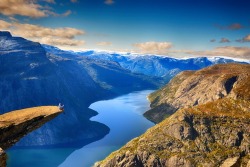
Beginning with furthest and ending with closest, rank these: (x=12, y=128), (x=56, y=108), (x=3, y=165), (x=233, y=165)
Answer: (x=56, y=108)
(x=12, y=128)
(x=3, y=165)
(x=233, y=165)

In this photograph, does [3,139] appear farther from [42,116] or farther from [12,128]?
[42,116]

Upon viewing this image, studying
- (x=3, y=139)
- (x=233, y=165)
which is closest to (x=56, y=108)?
(x=3, y=139)

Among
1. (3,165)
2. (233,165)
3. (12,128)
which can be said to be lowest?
(3,165)

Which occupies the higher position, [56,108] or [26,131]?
[56,108]

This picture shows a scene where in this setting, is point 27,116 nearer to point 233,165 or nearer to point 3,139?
point 3,139

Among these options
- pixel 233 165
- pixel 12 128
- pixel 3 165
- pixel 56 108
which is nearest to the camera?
pixel 233 165

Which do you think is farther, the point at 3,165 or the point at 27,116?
the point at 27,116

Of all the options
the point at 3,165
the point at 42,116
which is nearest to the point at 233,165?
the point at 3,165
